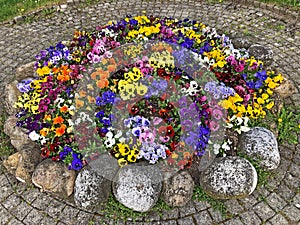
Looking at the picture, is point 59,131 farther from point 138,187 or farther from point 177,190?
point 177,190

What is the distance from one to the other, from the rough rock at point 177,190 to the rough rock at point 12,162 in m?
2.03

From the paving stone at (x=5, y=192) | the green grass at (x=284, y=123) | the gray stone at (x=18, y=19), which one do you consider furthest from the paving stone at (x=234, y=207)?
the gray stone at (x=18, y=19)

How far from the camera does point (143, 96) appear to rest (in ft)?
16.6

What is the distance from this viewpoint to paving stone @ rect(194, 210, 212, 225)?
4207 millimetres

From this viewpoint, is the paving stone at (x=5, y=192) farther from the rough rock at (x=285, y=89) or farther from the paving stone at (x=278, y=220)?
the rough rock at (x=285, y=89)

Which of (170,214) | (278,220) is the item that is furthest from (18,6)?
(278,220)

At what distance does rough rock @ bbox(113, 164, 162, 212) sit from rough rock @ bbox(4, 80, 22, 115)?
225cm

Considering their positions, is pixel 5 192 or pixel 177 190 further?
pixel 5 192

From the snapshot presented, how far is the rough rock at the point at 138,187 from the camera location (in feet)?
13.7

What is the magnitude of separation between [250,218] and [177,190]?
915mm

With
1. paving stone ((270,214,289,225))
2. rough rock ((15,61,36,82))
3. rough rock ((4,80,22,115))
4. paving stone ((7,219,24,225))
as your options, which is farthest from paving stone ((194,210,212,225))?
rough rock ((15,61,36,82))

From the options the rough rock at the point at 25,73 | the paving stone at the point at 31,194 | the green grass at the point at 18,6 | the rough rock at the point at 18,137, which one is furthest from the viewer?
the green grass at the point at 18,6

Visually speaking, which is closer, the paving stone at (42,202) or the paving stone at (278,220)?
the paving stone at (278,220)

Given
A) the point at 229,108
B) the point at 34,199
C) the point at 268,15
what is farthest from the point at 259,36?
the point at 34,199
